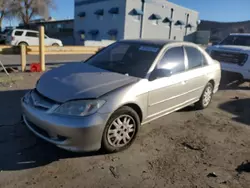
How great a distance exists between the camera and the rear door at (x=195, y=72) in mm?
4715

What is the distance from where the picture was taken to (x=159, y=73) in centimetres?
380

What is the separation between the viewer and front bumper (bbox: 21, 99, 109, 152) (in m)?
2.94

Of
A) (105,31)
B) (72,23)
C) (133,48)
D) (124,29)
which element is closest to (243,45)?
(133,48)

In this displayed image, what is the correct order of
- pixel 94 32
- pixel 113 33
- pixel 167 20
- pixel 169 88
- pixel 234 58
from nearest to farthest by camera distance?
pixel 169 88 < pixel 234 58 < pixel 113 33 < pixel 94 32 < pixel 167 20

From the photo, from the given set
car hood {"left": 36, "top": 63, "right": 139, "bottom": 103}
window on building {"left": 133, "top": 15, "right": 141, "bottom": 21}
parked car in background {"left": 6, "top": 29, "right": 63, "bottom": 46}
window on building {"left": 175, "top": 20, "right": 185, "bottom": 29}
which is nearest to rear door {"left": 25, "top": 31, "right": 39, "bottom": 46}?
parked car in background {"left": 6, "top": 29, "right": 63, "bottom": 46}

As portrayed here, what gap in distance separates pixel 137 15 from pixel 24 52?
26.1m

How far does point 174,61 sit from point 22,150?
2955 millimetres

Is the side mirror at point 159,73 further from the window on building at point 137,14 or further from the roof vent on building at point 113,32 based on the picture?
the roof vent on building at point 113,32

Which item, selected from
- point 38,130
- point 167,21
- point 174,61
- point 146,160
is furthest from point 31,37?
point 167,21

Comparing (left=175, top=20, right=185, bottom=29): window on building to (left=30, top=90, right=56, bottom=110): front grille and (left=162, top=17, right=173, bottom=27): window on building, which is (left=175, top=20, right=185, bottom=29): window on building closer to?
(left=162, top=17, right=173, bottom=27): window on building

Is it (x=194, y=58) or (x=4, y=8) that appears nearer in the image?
(x=194, y=58)

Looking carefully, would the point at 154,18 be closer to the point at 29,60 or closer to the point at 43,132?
the point at 29,60

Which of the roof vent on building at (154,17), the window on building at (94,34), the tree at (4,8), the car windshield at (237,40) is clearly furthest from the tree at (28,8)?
the car windshield at (237,40)

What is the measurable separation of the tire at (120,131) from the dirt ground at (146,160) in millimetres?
128
